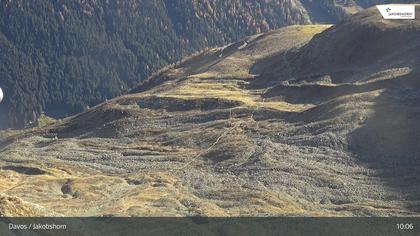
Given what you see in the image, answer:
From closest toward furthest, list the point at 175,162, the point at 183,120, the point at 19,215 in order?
the point at 19,215 → the point at 175,162 → the point at 183,120

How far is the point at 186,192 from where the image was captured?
97.0 m

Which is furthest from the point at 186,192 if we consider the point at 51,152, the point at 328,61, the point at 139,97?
the point at 328,61

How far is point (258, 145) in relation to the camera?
11788 cm

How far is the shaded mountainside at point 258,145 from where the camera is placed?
9062 cm

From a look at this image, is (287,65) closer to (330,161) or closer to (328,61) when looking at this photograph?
(328,61)

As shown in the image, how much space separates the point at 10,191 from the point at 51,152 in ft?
99.2

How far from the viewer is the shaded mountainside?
297 ft
